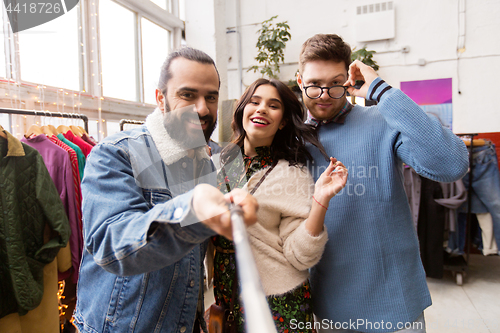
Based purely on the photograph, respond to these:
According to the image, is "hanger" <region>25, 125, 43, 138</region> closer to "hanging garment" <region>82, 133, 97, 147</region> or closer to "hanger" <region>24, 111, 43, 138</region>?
"hanger" <region>24, 111, 43, 138</region>

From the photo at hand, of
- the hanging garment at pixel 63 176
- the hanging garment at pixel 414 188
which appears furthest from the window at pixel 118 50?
the hanging garment at pixel 414 188

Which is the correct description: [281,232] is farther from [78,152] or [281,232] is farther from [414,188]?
[414,188]

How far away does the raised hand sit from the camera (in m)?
0.99

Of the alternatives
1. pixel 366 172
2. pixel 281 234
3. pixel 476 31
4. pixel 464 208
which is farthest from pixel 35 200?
pixel 476 31

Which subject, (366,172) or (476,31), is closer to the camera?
(366,172)

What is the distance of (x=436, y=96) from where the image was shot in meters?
3.98

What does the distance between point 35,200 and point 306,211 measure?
1.40 m

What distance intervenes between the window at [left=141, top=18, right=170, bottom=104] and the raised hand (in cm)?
A: 244

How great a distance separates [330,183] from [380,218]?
28cm

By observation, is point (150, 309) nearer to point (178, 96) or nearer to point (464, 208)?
point (178, 96)

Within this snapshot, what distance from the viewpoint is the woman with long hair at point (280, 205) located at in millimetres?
825

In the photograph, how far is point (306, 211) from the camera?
0.88m

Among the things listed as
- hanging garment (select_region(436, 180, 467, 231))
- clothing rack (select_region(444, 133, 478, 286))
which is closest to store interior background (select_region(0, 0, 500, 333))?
clothing rack (select_region(444, 133, 478, 286))

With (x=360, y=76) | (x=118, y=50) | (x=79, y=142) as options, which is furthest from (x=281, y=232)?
(x=118, y=50)
